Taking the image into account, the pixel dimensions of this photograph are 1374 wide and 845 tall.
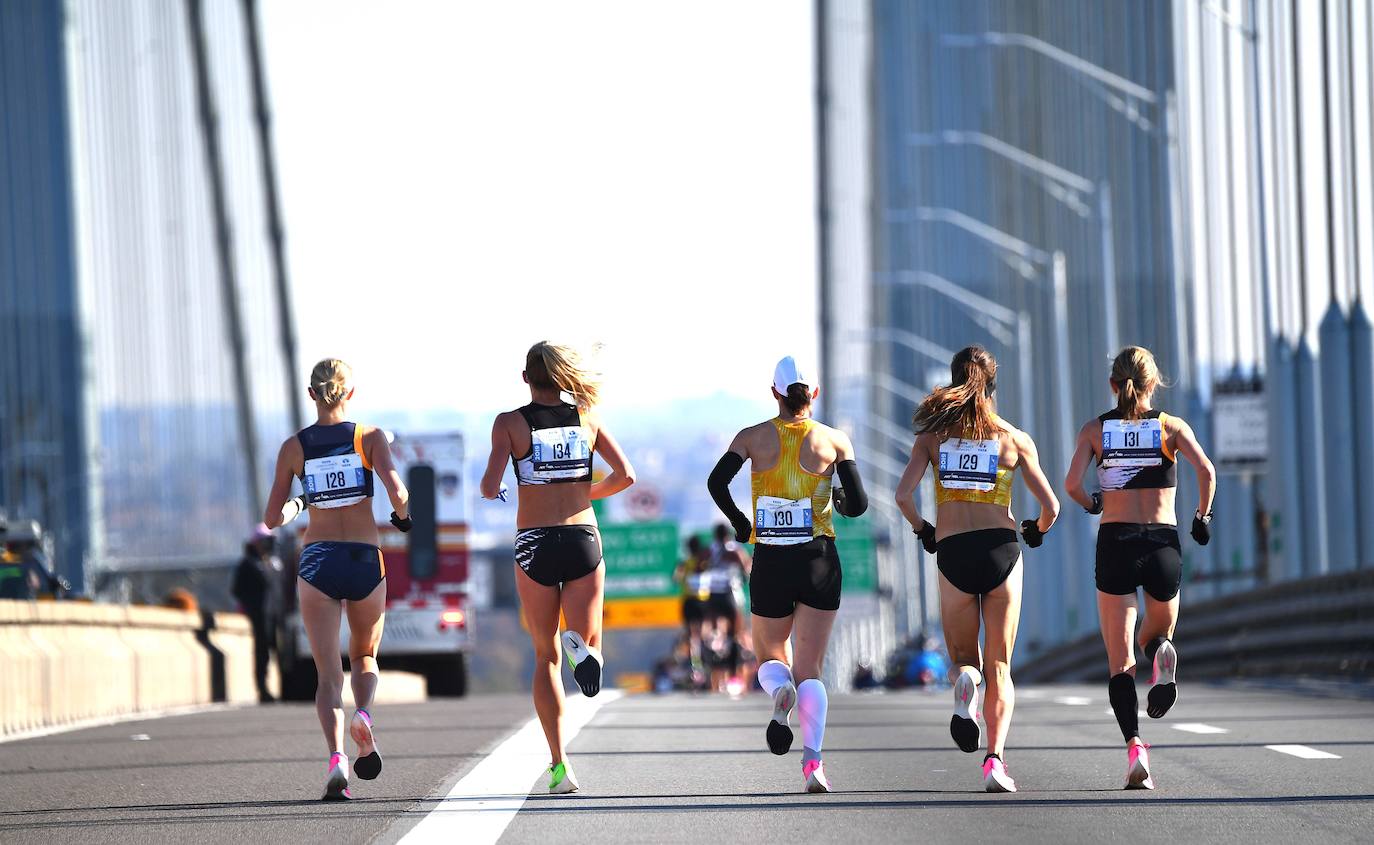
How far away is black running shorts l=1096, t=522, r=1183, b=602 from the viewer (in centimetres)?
1045

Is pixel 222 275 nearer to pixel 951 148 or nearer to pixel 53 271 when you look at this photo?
pixel 53 271

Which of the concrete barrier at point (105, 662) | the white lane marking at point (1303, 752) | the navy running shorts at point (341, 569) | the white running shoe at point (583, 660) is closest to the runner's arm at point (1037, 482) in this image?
the white running shoe at point (583, 660)

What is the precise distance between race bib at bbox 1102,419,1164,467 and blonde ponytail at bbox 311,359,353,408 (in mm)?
2938

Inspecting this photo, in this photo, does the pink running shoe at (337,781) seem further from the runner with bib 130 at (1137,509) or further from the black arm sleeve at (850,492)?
the runner with bib 130 at (1137,509)

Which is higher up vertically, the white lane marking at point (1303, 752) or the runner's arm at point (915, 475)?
the runner's arm at point (915, 475)

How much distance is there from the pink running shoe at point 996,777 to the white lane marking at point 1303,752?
7.20ft

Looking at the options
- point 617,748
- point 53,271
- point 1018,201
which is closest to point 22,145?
point 53,271

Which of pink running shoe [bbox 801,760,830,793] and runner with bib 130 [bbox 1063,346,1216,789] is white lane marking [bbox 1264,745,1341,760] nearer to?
runner with bib 130 [bbox 1063,346,1216,789]

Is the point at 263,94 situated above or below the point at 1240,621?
above

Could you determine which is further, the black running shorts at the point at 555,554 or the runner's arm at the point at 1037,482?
the runner's arm at the point at 1037,482

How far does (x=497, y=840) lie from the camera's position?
827cm

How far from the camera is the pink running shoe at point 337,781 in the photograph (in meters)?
9.87

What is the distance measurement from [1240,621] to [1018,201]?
53115 mm

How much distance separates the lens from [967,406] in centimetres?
1018
